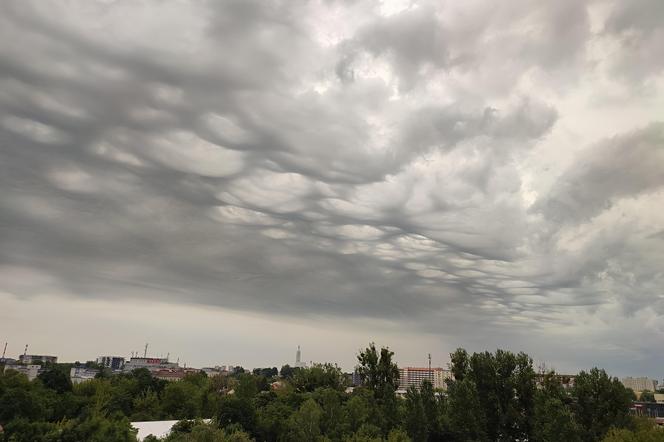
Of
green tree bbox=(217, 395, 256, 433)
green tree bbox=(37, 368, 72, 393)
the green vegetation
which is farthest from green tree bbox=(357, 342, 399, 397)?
green tree bbox=(37, 368, 72, 393)

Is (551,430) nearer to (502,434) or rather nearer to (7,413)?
(502,434)

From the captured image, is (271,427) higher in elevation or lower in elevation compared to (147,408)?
higher

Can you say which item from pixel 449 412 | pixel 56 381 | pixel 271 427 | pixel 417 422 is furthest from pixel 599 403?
pixel 56 381

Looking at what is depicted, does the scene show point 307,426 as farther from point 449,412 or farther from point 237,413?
point 449,412

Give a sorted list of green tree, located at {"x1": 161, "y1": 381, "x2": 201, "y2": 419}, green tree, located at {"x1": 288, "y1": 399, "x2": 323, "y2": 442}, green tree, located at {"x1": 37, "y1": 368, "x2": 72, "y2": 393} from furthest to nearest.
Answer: green tree, located at {"x1": 37, "y1": 368, "x2": 72, "y2": 393} → green tree, located at {"x1": 161, "y1": 381, "x2": 201, "y2": 419} → green tree, located at {"x1": 288, "y1": 399, "x2": 323, "y2": 442}

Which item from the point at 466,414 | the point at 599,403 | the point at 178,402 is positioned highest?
the point at 599,403

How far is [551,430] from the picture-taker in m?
46.3

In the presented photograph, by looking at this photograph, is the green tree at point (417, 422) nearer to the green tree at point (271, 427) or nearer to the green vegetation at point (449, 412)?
the green vegetation at point (449, 412)

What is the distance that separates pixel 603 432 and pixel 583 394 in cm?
471

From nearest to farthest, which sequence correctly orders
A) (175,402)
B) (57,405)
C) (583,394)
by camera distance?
1. (583,394)
2. (57,405)
3. (175,402)

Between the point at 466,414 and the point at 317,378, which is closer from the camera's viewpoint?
the point at 466,414

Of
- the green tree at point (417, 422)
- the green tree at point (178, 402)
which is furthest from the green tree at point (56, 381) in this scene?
the green tree at point (417, 422)

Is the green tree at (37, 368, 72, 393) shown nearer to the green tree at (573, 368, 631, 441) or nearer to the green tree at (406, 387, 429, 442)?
the green tree at (406, 387, 429, 442)

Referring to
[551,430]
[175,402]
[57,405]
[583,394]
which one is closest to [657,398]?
[583,394]
